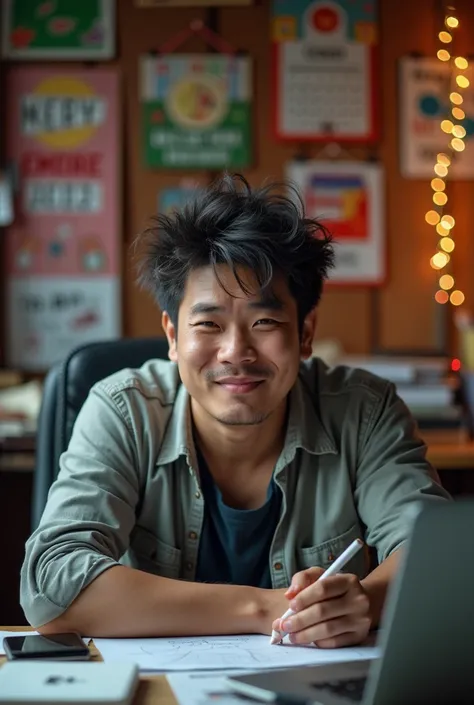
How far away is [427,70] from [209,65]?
0.72 metres

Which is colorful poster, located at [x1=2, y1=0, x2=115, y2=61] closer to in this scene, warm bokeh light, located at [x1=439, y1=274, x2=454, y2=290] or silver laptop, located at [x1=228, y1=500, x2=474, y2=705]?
warm bokeh light, located at [x1=439, y1=274, x2=454, y2=290]

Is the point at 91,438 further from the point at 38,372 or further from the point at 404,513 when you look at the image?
the point at 38,372

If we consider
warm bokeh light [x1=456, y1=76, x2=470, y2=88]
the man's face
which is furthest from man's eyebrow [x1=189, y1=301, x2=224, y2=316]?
warm bokeh light [x1=456, y1=76, x2=470, y2=88]

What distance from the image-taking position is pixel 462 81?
3.41 meters

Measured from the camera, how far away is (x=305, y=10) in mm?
3355

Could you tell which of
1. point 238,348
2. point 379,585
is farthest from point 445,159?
Answer: point 379,585

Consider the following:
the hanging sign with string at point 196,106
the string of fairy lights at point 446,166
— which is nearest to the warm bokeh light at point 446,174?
the string of fairy lights at point 446,166

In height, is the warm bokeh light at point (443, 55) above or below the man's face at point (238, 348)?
above

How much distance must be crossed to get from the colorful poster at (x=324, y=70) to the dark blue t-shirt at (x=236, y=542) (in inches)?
76.4

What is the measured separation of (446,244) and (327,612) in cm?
229

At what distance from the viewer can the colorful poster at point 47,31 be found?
3320 millimetres

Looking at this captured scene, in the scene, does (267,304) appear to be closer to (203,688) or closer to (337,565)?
(337,565)

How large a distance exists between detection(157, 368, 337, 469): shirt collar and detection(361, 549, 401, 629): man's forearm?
262 mm

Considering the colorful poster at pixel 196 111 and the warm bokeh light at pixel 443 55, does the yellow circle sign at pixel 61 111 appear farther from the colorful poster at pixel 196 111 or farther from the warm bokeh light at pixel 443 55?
the warm bokeh light at pixel 443 55
